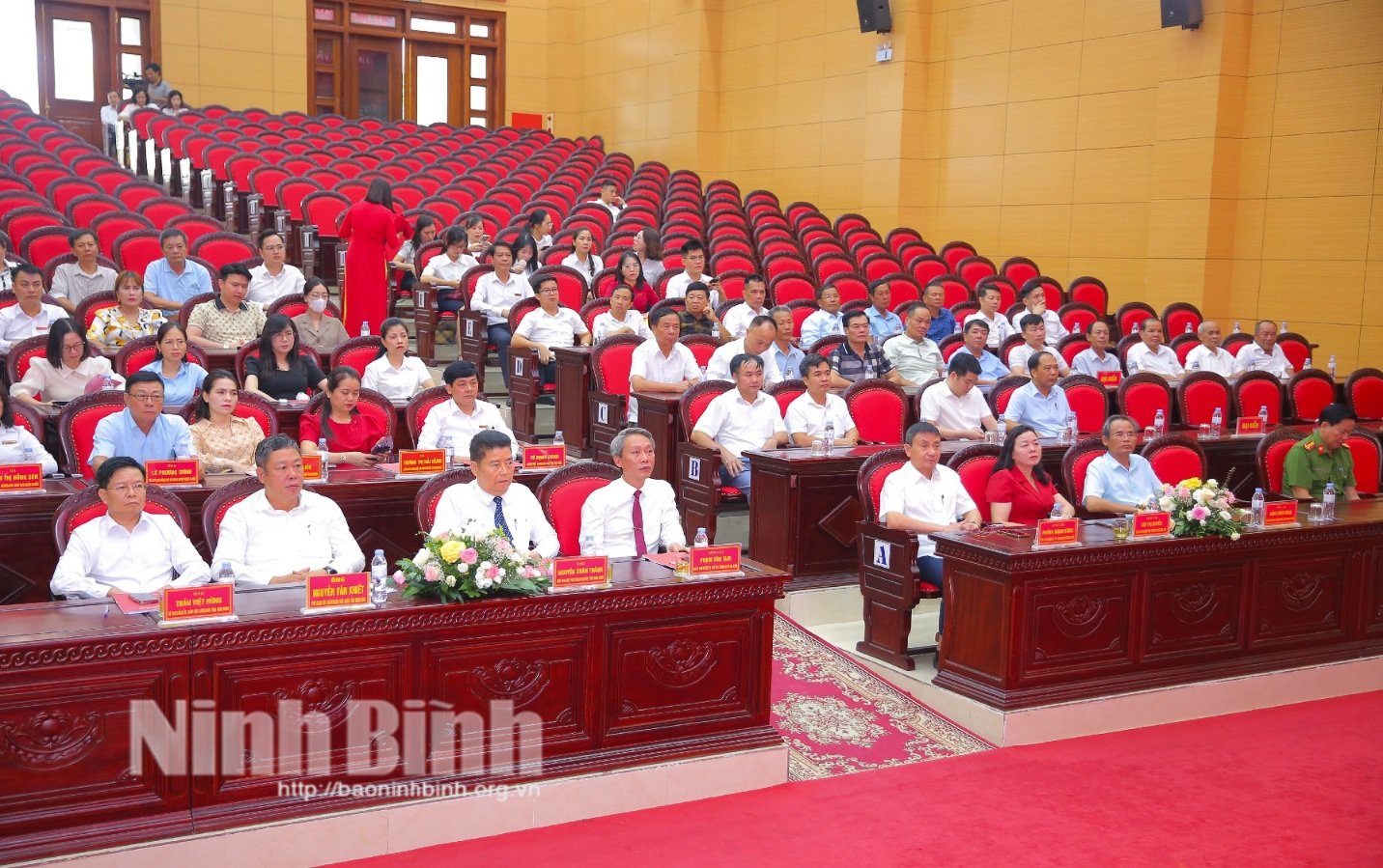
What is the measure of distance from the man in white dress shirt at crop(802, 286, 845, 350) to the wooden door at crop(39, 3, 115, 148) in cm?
1008

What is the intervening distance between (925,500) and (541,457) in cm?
139

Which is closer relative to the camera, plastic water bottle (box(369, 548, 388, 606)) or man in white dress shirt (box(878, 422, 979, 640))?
plastic water bottle (box(369, 548, 388, 606))

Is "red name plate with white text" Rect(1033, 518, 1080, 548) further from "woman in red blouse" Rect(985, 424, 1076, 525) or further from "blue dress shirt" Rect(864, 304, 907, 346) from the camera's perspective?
"blue dress shirt" Rect(864, 304, 907, 346)

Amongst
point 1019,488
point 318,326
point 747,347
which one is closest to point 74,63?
point 318,326

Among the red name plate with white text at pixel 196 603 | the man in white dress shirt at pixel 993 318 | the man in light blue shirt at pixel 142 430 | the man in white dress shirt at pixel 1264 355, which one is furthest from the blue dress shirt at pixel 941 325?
the red name plate with white text at pixel 196 603

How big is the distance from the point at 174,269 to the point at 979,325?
4359 mm

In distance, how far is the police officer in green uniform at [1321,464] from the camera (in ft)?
18.4

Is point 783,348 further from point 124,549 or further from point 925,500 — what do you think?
point 124,549

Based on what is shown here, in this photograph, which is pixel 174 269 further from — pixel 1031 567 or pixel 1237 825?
pixel 1237 825

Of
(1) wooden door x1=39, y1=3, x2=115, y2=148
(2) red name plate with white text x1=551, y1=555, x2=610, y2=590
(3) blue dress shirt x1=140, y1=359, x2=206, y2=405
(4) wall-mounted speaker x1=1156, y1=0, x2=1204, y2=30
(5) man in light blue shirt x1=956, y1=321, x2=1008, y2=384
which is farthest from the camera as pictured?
(1) wooden door x1=39, y1=3, x2=115, y2=148

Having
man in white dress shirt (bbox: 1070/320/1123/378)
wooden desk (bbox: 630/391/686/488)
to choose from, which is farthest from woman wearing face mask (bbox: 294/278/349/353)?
man in white dress shirt (bbox: 1070/320/1123/378)

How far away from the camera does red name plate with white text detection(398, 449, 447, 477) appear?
441 cm

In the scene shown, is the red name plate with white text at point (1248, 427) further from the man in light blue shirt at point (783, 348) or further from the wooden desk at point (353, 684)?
the wooden desk at point (353, 684)

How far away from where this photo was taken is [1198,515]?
422 centimetres
